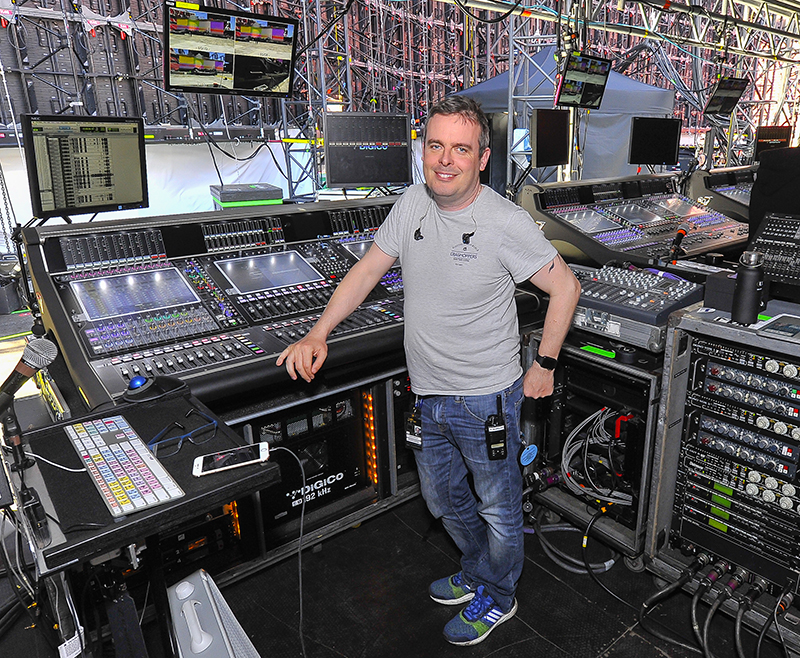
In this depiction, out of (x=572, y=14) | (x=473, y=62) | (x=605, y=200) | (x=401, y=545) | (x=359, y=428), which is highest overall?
(x=473, y=62)

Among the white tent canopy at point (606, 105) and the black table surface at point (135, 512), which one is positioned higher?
the white tent canopy at point (606, 105)

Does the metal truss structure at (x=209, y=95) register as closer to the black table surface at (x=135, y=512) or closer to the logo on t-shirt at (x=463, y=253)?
the logo on t-shirt at (x=463, y=253)

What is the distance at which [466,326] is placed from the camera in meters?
1.69

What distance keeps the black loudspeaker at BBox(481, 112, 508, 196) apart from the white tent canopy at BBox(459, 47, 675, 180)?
69 cm

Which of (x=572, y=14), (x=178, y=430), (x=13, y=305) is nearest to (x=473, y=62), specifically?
(x=572, y=14)

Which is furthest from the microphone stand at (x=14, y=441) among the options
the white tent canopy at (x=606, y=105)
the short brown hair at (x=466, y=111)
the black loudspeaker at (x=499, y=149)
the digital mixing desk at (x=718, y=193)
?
the white tent canopy at (x=606, y=105)

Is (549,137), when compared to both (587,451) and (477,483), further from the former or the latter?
(477,483)

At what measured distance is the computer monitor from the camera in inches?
75.8

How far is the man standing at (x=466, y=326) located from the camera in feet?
5.32

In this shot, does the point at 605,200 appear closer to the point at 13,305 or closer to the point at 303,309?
the point at 303,309

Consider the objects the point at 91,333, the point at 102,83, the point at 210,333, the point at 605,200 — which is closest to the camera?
the point at 91,333

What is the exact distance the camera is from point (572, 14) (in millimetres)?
4363

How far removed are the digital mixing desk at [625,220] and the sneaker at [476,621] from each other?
67.3 inches

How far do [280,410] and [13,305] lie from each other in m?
5.34
